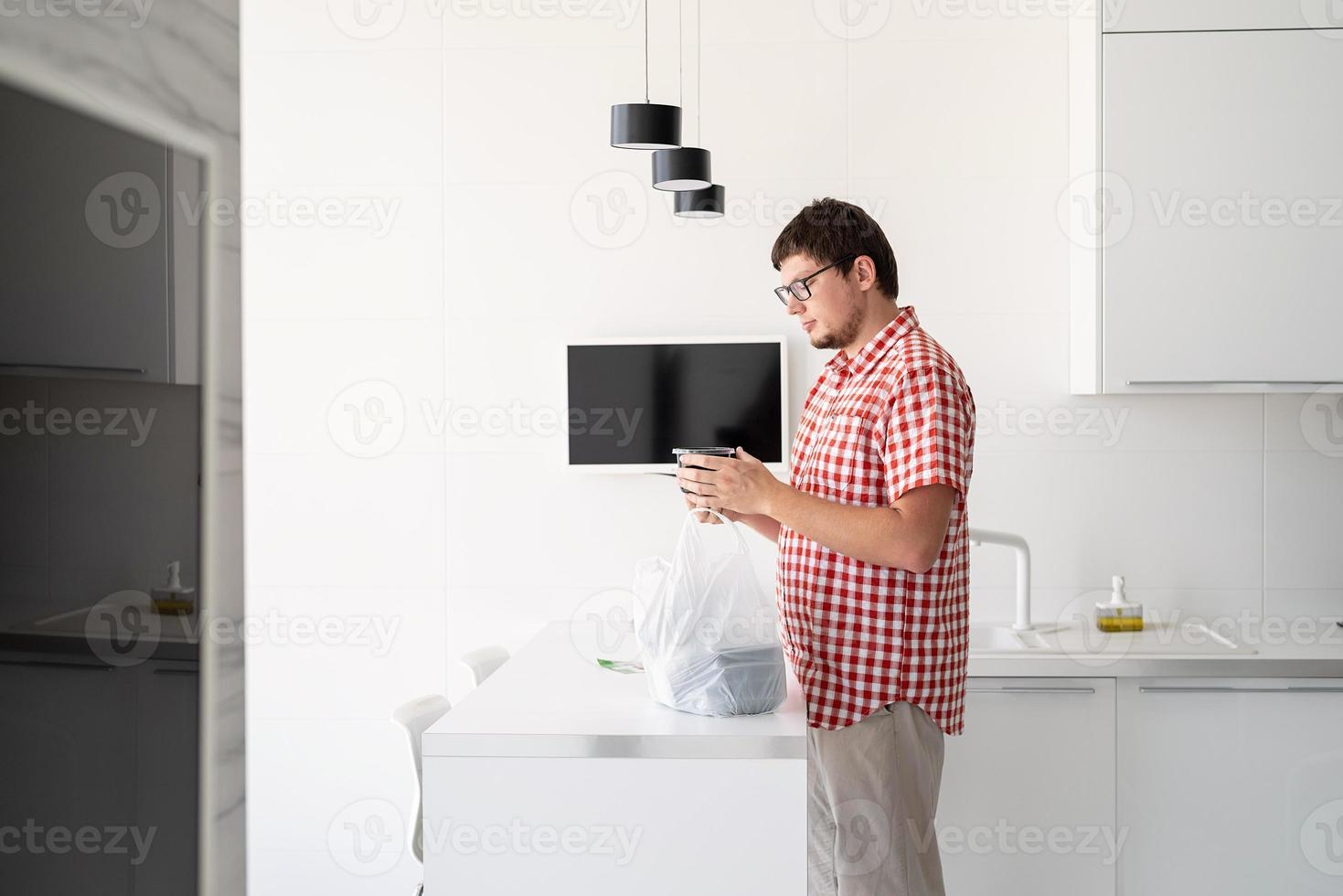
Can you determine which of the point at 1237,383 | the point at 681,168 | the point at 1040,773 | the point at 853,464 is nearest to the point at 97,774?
the point at 853,464

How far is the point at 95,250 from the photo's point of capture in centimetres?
21

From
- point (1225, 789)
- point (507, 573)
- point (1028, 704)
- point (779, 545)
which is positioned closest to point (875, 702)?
point (779, 545)

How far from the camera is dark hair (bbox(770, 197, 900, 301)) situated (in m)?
1.87

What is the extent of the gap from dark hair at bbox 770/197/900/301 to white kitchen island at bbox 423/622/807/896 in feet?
2.76

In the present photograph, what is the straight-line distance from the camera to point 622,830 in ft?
4.72

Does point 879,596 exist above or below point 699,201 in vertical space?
Answer: below

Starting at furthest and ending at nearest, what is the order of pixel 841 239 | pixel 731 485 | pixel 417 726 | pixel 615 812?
pixel 417 726 → pixel 841 239 → pixel 731 485 → pixel 615 812

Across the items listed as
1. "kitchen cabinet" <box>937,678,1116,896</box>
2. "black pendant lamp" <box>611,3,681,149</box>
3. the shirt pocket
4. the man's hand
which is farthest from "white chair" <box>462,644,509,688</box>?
"black pendant lamp" <box>611,3,681,149</box>

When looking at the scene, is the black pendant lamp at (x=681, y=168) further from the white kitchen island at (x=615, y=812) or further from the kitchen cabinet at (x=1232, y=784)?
the kitchen cabinet at (x=1232, y=784)

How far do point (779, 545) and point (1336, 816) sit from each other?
1424mm

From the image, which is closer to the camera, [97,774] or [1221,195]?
[97,774]

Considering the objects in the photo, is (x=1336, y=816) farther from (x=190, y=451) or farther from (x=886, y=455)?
(x=190, y=451)

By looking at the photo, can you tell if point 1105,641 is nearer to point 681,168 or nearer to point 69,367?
point 681,168

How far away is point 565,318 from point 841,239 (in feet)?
3.38
